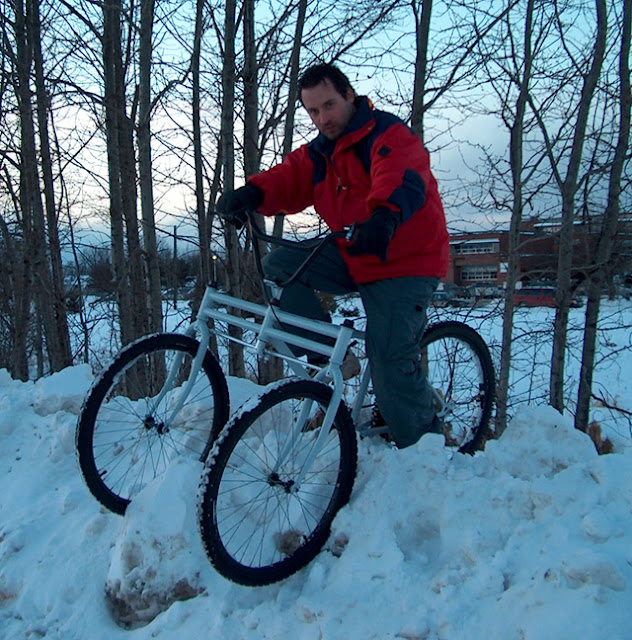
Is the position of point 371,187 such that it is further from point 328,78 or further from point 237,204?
point 237,204

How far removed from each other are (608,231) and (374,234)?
6.60m

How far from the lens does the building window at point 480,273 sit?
1016 centimetres

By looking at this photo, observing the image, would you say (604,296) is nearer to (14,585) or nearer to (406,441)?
(406,441)

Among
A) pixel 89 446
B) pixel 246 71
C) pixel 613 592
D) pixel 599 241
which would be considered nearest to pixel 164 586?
pixel 89 446

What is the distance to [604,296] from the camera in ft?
27.3

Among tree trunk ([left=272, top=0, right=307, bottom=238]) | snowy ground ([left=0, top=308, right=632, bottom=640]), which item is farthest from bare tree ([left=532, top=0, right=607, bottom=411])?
snowy ground ([left=0, top=308, right=632, bottom=640])

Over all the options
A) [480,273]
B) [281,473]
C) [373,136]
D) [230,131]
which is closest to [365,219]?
[373,136]

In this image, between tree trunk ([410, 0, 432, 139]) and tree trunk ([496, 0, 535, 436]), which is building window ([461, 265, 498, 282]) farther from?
tree trunk ([410, 0, 432, 139])

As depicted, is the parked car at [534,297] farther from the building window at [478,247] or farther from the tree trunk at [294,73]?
the tree trunk at [294,73]

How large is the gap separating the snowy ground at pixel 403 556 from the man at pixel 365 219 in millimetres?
330

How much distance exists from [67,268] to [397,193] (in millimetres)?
11827

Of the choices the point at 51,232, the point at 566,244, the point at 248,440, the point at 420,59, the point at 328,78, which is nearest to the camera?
the point at 328,78

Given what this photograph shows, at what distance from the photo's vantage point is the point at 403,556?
193 centimetres

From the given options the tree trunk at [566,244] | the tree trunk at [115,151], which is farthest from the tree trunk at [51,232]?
the tree trunk at [566,244]
